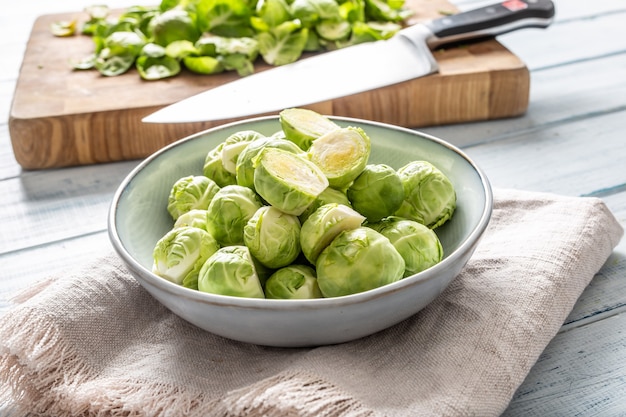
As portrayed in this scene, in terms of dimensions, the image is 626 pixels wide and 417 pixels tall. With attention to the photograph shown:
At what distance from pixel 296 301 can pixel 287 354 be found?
162 millimetres

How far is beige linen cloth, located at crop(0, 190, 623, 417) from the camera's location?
3.54ft

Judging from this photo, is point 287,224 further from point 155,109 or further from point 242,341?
point 155,109

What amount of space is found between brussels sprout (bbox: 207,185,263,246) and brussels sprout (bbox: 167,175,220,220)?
10cm

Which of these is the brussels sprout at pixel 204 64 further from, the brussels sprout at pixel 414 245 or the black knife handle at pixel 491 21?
the brussels sprout at pixel 414 245

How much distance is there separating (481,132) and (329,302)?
115cm

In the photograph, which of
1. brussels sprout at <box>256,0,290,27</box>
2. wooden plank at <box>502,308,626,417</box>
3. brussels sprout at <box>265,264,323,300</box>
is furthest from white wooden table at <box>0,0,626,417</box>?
brussels sprout at <box>256,0,290,27</box>

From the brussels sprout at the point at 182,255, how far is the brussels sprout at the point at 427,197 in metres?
0.34

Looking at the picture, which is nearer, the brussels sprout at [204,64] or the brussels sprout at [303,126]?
the brussels sprout at [303,126]

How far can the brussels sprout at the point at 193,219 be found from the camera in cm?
128

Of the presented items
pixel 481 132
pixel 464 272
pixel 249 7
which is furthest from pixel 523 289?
pixel 249 7

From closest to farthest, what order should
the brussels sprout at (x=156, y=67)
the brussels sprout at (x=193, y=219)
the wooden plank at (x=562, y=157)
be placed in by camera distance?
the brussels sprout at (x=193, y=219) → the wooden plank at (x=562, y=157) → the brussels sprout at (x=156, y=67)

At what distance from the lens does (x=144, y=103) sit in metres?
1.99

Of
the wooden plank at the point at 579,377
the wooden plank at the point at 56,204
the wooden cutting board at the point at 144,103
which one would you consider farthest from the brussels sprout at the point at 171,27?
the wooden plank at the point at 579,377

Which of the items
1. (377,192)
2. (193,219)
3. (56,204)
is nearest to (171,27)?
(56,204)
